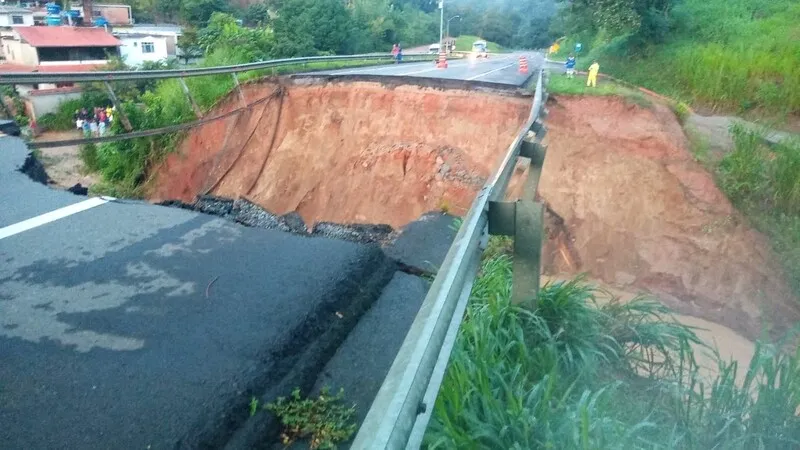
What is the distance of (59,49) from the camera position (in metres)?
33.3

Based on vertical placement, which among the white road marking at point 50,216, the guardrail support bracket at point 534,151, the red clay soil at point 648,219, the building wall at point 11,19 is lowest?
the red clay soil at point 648,219

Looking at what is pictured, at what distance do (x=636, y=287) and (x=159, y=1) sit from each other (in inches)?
2086

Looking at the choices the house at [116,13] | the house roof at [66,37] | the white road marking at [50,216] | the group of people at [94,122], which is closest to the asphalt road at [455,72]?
the group of people at [94,122]

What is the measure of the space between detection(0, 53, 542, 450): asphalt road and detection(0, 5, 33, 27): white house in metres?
47.4

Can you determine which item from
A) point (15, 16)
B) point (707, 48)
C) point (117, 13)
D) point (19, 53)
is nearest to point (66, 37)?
point (19, 53)

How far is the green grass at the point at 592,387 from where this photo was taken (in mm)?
2217

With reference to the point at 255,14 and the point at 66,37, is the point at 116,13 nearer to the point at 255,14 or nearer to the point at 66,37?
the point at 255,14

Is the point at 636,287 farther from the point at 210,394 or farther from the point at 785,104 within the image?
the point at 210,394

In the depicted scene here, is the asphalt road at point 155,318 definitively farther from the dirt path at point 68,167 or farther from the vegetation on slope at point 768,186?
the vegetation on slope at point 768,186

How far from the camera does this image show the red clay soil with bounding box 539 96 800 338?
10836 millimetres

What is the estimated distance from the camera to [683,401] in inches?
112

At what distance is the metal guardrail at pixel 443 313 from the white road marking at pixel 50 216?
3823mm

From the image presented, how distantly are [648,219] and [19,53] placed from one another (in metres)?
35.6

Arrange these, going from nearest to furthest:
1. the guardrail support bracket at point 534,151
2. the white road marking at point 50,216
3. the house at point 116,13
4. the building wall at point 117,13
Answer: the guardrail support bracket at point 534,151 < the white road marking at point 50,216 < the house at point 116,13 < the building wall at point 117,13
